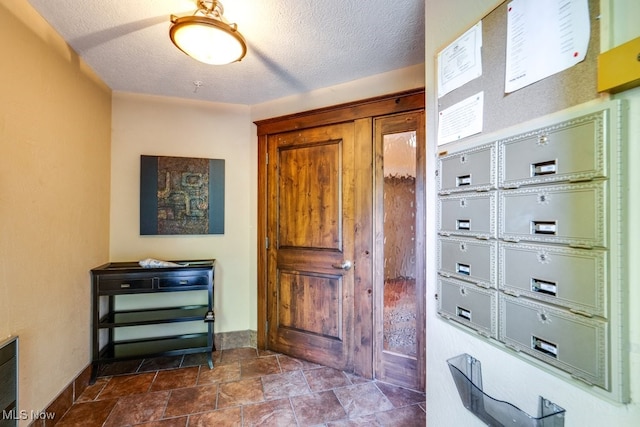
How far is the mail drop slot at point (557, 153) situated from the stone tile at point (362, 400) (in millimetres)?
1761

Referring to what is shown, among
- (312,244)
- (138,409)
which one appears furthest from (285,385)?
(312,244)

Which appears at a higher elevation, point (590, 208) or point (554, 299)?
point (590, 208)

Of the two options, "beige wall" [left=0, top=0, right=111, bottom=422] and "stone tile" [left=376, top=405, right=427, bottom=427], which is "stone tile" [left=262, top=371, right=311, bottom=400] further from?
"beige wall" [left=0, top=0, right=111, bottom=422]

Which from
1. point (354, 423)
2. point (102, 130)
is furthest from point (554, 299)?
point (102, 130)

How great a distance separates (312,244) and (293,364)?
1.09 m

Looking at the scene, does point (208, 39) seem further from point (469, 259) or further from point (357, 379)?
point (357, 379)

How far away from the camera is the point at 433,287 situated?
1.16 m

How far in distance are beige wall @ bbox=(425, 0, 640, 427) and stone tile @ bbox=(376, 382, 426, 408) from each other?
2.83ft

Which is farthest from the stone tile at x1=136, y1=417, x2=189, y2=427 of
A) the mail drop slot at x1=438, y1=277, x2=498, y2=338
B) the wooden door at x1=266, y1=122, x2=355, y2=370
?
the mail drop slot at x1=438, y1=277, x2=498, y2=338

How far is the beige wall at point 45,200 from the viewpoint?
4.54 feet

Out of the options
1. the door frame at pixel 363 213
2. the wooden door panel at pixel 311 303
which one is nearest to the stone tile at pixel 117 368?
the wooden door panel at pixel 311 303

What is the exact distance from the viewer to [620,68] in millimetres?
583

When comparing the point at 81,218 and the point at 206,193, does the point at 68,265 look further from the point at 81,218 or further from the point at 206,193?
the point at 206,193

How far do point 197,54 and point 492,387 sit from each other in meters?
2.07
